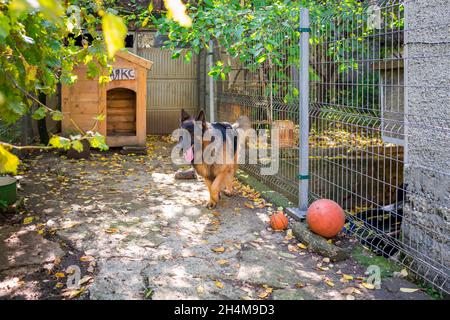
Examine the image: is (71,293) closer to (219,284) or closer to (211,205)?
Answer: (219,284)

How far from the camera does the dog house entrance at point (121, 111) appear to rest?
9750 millimetres

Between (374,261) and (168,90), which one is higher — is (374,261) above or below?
below

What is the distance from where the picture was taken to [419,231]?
370 cm

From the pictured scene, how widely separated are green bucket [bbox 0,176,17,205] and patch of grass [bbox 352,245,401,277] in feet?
12.2

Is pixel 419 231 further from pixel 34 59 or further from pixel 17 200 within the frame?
pixel 17 200

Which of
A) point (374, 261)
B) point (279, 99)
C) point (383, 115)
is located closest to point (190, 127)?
point (279, 99)

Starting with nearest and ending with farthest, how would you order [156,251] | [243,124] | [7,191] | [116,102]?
[156,251] → [7,191] → [243,124] → [116,102]

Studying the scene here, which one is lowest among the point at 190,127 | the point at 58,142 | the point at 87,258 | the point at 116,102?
the point at 87,258

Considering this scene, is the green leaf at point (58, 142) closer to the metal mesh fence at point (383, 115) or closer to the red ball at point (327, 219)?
the metal mesh fence at point (383, 115)

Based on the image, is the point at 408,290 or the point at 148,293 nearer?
the point at 148,293

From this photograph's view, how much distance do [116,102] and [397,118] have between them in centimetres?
682

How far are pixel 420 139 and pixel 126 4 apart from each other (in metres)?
9.07

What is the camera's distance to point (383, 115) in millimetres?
4125

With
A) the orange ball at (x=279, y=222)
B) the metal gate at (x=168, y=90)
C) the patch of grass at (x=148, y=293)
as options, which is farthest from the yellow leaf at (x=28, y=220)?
the metal gate at (x=168, y=90)
